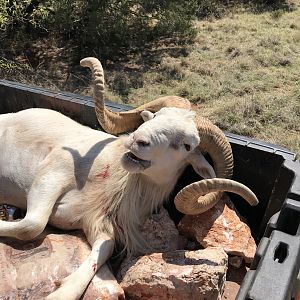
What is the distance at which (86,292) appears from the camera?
3.15 metres

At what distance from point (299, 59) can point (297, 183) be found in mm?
7393

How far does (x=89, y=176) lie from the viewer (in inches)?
147

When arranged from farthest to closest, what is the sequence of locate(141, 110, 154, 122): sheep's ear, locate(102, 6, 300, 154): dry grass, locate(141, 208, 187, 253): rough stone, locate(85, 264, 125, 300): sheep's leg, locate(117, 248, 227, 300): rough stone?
locate(102, 6, 300, 154): dry grass < locate(141, 110, 154, 122): sheep's ear < locate(141, 208, 187, 253): rough stone < locate(85, 264, 125, 300): sheep's leg < locate(117, 248, 227, 300): rough stone

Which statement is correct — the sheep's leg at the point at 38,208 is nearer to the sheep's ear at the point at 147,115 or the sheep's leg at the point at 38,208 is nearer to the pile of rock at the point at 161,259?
the pile of rock at the point at 161,259

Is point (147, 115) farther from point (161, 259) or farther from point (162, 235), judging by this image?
point (161, 259)

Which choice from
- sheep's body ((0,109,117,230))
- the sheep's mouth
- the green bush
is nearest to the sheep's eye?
the sheep's mouth

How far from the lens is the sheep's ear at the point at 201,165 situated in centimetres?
342

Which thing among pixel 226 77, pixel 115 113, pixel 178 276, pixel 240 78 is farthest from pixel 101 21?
pixel 178 276

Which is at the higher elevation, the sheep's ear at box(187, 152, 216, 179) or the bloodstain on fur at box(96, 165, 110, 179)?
the sheep's ear at box(187, 152, 216, 179)

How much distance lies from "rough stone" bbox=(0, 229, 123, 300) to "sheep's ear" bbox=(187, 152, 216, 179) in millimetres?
995

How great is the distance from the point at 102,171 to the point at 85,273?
87cm

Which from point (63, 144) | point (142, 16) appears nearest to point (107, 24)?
point (142, 16)

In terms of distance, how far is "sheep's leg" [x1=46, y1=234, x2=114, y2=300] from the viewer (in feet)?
9.90

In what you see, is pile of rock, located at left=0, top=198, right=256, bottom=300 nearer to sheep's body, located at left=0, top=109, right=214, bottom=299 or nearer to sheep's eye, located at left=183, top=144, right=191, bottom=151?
sheep's body, located at left=0, top=109, right=214, bottom=299
